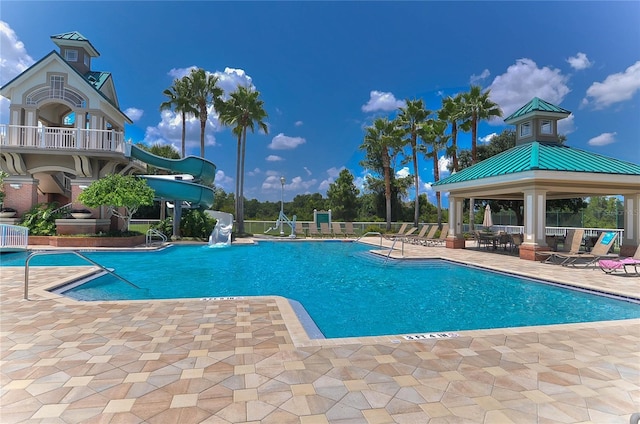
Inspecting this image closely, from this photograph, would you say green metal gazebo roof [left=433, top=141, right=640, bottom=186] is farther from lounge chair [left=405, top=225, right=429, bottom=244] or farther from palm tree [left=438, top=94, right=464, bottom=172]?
palm tree [left=438, top=94, right=464, bottom=172]

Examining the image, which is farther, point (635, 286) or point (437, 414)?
point (635, 286)

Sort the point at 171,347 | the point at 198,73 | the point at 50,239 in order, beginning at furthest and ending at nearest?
the point at 198,73 → the point at 50,239 → the point at 171,347

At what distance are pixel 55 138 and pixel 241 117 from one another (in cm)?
1134

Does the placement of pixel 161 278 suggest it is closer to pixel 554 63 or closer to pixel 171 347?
pixel 171 347

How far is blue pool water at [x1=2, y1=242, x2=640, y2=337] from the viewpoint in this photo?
623cm

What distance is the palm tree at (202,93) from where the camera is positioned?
25.9 meters

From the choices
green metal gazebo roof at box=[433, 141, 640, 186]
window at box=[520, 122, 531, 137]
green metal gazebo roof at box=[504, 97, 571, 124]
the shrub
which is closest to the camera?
green metal gazebo roof at box=[433, 141, 640, 186]

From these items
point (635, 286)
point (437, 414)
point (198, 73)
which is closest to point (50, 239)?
point (198, 73)

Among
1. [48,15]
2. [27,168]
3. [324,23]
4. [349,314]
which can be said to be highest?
[324,23]

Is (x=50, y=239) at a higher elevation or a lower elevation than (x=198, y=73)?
lower

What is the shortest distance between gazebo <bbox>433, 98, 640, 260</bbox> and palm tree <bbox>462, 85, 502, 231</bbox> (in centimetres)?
796

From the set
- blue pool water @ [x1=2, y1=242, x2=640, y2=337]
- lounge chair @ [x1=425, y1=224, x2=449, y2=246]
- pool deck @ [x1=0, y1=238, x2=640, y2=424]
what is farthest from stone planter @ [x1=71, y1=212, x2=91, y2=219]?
lounge chair @ [x1=425, y1=224, x2=449, y2=246]

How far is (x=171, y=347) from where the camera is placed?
13.2 feet

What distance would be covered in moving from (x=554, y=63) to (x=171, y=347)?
24590 millimetres
